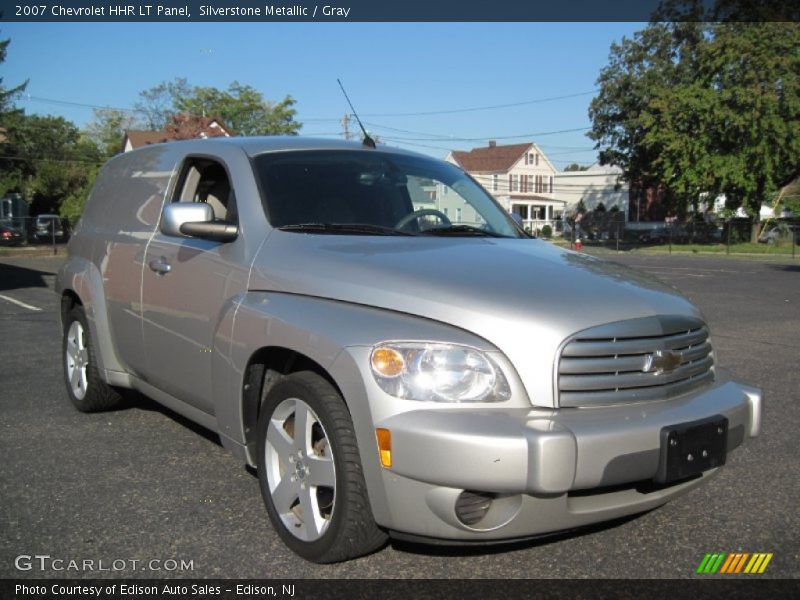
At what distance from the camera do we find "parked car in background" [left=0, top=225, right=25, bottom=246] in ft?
→ 124

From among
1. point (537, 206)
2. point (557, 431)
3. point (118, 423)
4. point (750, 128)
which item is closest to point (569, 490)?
point (557, 431)

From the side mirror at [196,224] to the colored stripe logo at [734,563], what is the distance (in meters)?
2.53

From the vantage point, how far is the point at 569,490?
2594mm

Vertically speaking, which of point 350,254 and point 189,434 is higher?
point 350,254

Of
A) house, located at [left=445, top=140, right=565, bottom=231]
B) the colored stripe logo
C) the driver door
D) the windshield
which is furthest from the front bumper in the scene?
house, located at [left=445, top=140, right=565, bottom=231]

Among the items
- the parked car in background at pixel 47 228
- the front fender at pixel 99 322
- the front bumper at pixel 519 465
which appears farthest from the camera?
the parked car in background at pixel 47 228

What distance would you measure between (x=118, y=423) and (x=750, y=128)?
4011 cm

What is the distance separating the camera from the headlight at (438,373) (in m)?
2.71

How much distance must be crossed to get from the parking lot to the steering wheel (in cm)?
155

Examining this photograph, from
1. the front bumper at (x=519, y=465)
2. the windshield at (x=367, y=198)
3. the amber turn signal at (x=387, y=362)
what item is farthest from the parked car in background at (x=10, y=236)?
the front bumper at (x=519, y=465)

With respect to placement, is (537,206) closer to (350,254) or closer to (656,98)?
(656,98)

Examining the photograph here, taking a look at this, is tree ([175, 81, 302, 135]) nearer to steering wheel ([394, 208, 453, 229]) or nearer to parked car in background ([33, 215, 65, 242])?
parked car in background ([33, 215, 65, 242])

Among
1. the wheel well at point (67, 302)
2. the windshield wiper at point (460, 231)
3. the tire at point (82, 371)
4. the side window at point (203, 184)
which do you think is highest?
the side window at point (203, 184)

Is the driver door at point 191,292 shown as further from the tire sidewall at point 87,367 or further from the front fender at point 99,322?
the tire sidewall at point 87,367
